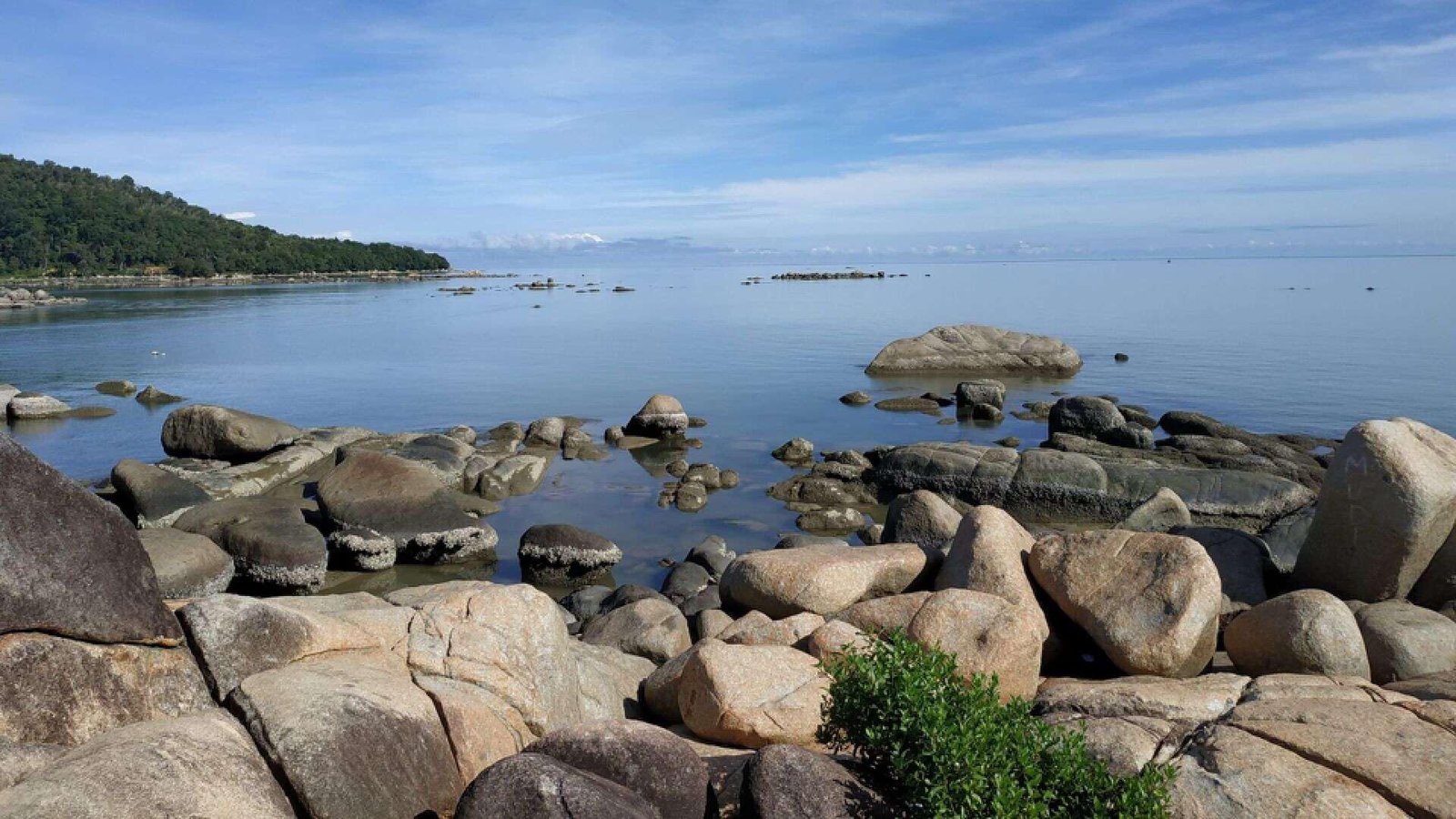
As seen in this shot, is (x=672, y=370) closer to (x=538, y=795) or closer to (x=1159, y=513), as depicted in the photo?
(x=1159, y=513)

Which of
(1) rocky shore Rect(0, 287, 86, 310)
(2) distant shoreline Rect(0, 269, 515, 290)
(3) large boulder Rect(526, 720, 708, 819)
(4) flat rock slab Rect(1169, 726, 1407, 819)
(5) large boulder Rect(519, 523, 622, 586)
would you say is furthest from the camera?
(2) distant shoreline Rect(0, 269, 515, 290)

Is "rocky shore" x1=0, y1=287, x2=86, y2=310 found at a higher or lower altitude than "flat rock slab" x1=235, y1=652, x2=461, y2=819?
lower

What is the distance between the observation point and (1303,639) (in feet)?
37.7

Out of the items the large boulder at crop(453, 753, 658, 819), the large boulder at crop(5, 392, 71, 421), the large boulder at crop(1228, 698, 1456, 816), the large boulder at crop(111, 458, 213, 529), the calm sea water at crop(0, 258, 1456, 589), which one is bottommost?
the calm sea water at crop(0, 258, 1456, 589)

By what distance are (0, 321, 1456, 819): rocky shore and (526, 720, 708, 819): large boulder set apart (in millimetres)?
21

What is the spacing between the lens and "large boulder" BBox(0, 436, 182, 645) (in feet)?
24.7

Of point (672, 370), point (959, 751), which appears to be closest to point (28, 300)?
point (672, 370)

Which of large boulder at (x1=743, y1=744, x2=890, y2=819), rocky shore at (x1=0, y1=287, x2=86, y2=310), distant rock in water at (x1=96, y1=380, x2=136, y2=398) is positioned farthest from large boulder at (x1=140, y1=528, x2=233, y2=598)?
rocky shore at (x1=0, y1=287, x2=86, y2=310)

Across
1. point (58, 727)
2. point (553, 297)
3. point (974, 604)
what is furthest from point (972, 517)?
point (553, 297)

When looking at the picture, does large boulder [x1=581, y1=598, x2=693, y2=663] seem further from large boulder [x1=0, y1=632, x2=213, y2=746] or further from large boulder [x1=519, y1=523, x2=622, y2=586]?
large boulder [x1=0, y1=632, x2=213, y2=746]

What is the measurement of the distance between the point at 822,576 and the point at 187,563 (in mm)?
10889

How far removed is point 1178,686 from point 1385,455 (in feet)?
19.8

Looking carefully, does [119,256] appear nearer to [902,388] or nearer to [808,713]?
[902,388]

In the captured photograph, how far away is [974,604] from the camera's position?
11547 millimetres
